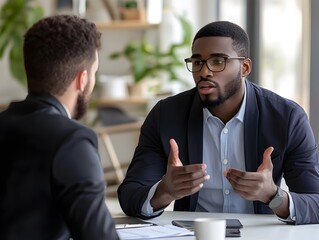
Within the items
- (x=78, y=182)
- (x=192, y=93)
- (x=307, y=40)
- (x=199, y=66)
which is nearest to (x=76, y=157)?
(x=78, y=182)

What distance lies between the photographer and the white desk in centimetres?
227

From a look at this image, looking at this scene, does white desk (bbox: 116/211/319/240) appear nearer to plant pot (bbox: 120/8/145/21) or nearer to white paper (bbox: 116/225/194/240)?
white paper (bbox: 116/225/194/240)

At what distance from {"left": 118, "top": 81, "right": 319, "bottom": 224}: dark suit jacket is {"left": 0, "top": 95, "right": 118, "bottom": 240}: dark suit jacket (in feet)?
2.74

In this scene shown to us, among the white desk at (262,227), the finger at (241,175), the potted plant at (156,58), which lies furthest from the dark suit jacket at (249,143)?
the potted plant at (156,58)

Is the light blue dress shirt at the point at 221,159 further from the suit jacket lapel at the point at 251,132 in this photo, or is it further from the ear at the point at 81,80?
the ear at the point at 81,80

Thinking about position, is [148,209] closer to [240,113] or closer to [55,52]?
[240,113]

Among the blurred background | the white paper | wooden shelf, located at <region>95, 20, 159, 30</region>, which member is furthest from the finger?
wooden shelf, located at <region>95, 20, 159, 30</region>

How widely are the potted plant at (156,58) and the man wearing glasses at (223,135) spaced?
352cm

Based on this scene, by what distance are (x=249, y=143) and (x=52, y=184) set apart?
1.15 m

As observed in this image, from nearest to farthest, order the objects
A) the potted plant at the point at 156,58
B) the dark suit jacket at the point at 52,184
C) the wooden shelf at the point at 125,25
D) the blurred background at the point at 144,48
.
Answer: the dark suit jacket at the point at 52,184, the blurred background at the point at 144,48, the potted plant at the point at 156,58, the wooden shelf at the point at 125,25

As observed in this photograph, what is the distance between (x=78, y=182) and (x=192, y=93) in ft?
4.24

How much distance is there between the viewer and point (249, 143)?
9.16ft

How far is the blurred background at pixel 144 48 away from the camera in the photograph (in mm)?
5570

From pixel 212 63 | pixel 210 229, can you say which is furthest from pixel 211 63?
pixel 210 229
